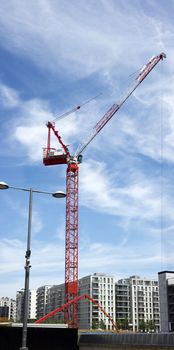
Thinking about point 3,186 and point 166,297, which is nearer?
point 3,186

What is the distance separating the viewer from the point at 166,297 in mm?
101000

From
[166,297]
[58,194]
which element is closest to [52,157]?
[166,297]

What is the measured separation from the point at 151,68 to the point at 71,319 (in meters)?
69.1

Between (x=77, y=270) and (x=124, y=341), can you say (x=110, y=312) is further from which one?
(x=124, y=341)

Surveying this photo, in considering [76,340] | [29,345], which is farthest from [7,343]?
[76,340]

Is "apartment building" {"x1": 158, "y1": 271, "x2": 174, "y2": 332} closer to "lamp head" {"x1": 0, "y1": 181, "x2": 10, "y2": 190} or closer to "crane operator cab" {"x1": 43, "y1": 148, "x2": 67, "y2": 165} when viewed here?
"crane operator cab" {"x1": 43, "y1": 148, "x2": 67, "y2": 165}

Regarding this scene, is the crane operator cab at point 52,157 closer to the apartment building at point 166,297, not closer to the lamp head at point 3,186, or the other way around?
the apartment building at point 166,297

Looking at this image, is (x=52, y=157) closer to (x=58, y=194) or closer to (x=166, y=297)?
(x=166, y=297)

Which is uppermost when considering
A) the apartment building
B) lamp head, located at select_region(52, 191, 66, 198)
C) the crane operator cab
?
the crane operator cab

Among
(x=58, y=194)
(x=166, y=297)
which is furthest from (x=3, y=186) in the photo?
(x=166, y=297)

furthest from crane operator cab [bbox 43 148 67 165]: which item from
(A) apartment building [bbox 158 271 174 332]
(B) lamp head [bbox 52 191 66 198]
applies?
(B) lamp head [bbox 52 191 66 198]

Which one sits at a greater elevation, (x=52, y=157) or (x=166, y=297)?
(x=52, y=157)

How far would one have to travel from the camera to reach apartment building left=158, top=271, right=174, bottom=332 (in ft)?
325

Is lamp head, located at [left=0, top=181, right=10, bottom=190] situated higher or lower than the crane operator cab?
lower
